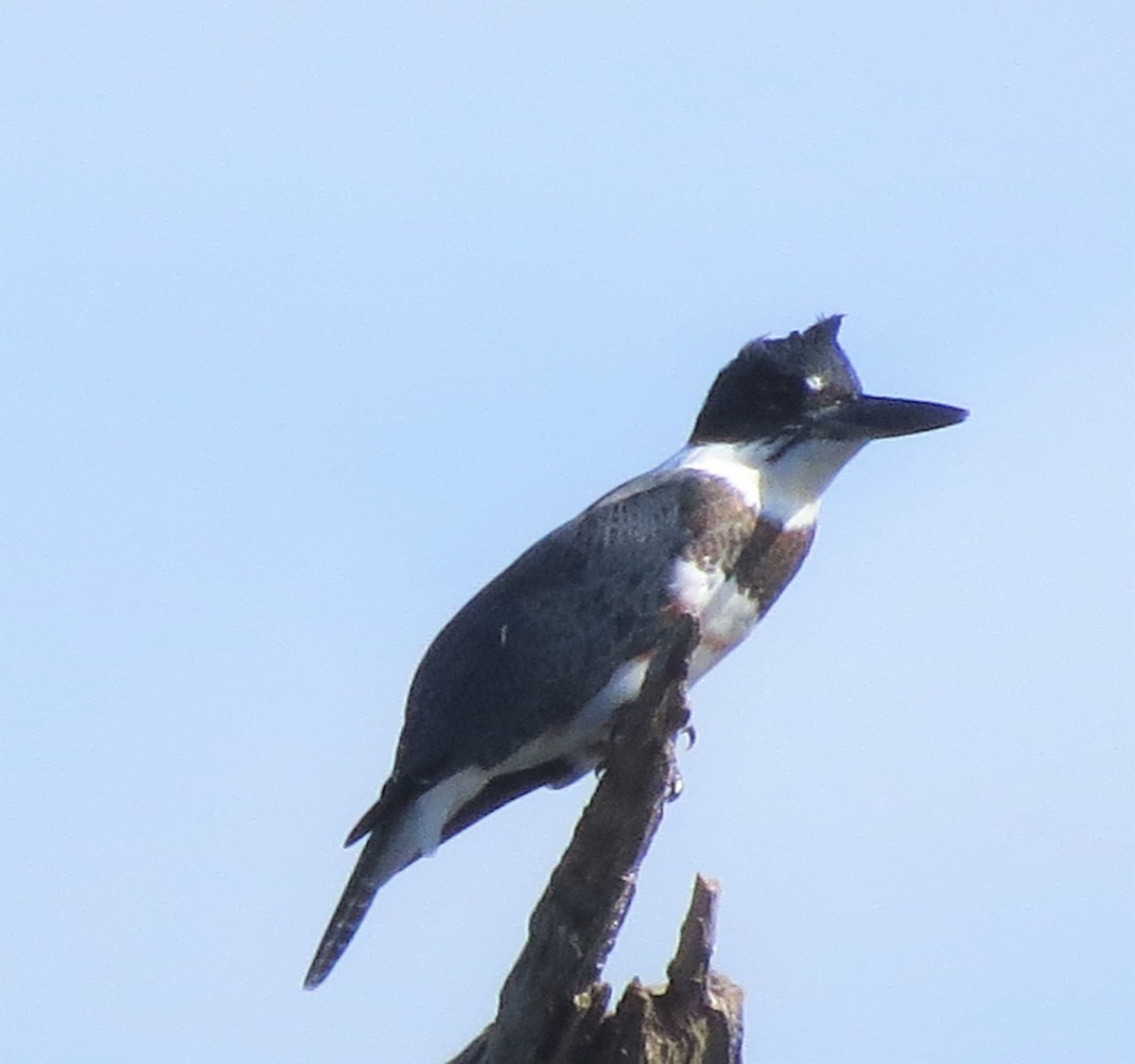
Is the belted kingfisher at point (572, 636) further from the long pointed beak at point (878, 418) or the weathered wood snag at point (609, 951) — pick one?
the weathered wood snag at point (609, 951)

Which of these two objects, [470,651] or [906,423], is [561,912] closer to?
[470,651]

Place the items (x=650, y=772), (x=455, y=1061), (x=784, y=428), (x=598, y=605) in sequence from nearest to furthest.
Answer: (x=650, y=772)
(x=455, y=1061)
(x=598, y=605)
(x=784, y=428)

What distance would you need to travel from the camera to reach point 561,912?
210 inches

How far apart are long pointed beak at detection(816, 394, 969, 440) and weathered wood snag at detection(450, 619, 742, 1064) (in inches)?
68.1

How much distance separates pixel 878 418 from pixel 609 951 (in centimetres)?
202

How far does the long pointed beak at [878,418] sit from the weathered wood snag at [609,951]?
1730 millimetres

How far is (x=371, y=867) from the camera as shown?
6.46 m

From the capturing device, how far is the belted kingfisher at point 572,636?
6.45 m

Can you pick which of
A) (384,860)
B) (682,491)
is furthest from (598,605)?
(384,860)

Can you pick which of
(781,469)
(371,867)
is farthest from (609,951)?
(781,469)

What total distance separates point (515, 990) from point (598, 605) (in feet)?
4.27

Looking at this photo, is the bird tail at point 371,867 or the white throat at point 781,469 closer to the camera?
the bird tail at point 371,867

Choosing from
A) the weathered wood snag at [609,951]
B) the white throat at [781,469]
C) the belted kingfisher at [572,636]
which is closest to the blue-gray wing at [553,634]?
the belted kingfisher at [572,636]

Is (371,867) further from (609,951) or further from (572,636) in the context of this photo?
(609,951)
